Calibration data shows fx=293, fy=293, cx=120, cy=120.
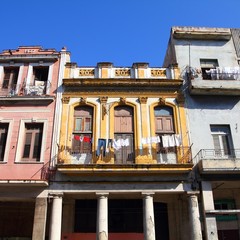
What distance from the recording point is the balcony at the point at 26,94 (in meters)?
15.8

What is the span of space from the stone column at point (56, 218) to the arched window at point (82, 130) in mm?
2420

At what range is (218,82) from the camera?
16266mm

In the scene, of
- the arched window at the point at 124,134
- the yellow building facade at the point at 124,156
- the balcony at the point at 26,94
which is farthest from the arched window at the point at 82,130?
the balcony at the point at 26,94

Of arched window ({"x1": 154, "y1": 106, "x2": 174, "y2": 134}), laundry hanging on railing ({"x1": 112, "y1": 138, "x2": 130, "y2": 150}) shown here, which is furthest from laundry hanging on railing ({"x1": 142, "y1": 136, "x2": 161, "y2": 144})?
laundry hanging on railing ({"x1": 112, "y1": 138, "x2": 130, "y2": 150})

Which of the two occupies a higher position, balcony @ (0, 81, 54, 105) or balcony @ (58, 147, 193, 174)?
balcony @ (0, 81, 54, 105)

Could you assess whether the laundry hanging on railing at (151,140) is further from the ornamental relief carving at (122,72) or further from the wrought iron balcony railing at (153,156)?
the ornamental relief carving at (122,72)

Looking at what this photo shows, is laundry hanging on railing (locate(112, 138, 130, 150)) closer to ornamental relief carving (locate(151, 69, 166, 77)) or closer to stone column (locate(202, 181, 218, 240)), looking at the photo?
stone column (locate(202, 181, 218, 240))

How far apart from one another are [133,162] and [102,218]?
3031 millimetres

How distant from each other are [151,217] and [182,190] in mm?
1969

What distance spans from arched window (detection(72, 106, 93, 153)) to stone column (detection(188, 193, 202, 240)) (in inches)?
216

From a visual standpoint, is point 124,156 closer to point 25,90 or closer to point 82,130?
point 82,130

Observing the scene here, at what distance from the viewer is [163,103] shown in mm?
16078

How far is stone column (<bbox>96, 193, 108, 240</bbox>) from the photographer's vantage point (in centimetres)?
1312

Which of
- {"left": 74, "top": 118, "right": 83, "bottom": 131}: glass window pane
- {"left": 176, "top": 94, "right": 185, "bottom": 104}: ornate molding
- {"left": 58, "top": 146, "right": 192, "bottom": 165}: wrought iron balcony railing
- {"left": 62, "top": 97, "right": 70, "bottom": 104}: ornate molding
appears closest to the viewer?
{"left": 58, "top": 146, "right": 192, "bottom": 165}: wrought iron balcony railing
